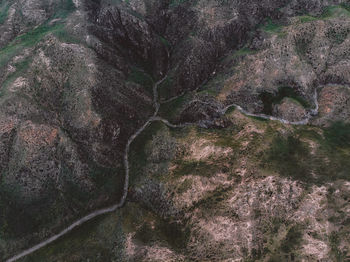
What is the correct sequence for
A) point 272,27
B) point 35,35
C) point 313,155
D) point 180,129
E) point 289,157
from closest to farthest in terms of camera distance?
point 313,155 < point 289,157 < point 180,129 < point 35,35 < point 272,27

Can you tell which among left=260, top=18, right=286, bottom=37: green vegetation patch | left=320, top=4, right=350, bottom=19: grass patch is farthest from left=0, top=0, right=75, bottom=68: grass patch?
left=320, top=4, right=350, bottom=19: grass patch

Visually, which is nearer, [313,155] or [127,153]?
[313,155]

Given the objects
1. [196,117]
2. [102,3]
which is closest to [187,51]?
[196,117]

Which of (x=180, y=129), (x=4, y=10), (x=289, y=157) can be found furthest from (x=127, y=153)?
(x=4, y=10)

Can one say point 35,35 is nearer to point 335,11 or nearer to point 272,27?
point 272,27

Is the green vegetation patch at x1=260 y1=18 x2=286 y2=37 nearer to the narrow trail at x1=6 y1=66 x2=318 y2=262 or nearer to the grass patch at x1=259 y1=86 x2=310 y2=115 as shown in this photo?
the grass patch at x1=259 y1=86 x2=310 y2=115

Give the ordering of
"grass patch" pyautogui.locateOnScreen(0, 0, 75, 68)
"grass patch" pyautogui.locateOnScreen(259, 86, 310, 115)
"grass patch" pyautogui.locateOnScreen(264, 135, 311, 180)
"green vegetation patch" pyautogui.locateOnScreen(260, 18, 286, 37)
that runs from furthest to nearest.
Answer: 1. "green vegetation patch" pyautogui.locateOnScreen(260, 18, 286, 37)
2. "grass patch" pyautogui.locateOnScreen(0, 0, 75, 68)
3. "grass patch" pyautogui.locateOnScreen(259, 86, 310, 115)
4. "grass patch" pyautogui.locateOnScreen(264, 135, 311, 180)

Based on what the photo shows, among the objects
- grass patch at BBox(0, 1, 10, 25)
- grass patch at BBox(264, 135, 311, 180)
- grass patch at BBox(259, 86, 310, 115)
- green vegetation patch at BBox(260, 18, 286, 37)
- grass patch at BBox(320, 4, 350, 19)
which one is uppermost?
grass patch at BBox(0, 1, 10, 25)

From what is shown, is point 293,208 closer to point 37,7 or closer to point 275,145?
point 275,145
